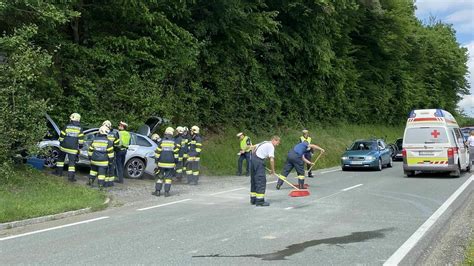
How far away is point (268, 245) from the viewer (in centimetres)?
742

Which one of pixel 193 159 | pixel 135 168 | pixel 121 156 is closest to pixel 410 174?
pixel 193 159

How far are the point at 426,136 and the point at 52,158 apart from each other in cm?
1348

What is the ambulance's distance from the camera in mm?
18672

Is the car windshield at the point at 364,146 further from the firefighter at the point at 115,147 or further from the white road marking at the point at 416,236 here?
the firefighter at the point at 115,147

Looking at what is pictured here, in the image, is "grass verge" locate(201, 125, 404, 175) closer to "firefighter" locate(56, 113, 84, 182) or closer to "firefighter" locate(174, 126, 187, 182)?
"firefighter" locate(174, 126, 187, 182)

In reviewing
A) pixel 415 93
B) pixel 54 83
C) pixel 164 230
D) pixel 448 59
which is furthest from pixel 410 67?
pixel 164 230

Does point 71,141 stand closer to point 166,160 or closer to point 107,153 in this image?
point 107,153

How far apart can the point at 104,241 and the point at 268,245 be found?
2.56 meters

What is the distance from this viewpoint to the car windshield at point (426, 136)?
18.8 meters

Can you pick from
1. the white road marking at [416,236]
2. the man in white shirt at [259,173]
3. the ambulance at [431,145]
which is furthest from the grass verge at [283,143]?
the white road marking at [416,236]

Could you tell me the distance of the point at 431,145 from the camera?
61.6ft

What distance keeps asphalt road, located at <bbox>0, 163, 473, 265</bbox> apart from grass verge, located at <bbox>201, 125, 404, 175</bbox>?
27.5 feet

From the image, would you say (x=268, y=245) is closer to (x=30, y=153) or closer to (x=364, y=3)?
(x=30, y=153)

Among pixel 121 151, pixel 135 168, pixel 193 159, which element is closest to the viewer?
pixel 121 151
